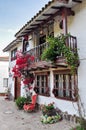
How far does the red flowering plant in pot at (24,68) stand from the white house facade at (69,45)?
2.09ft

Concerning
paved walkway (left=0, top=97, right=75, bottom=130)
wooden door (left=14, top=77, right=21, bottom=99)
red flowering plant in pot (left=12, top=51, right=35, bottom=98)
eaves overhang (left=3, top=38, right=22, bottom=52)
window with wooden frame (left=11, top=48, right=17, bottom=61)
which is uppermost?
eaves overhang (left=3, top=38, right=22, bottom=52)

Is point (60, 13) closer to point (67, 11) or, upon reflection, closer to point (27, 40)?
point (67, 11)

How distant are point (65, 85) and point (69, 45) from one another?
106 inches

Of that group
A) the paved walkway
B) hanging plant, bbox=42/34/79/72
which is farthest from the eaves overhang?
hanging plant, bbox=42/34/79/72

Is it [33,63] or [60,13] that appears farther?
[33,63]

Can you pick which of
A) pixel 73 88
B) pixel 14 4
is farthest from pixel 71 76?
pixel 14 4

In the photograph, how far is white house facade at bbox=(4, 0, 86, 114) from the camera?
33.9 feet

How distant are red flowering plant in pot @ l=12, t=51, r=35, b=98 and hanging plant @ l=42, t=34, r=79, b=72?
11.0ft

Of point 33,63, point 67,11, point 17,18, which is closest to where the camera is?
point 67,11

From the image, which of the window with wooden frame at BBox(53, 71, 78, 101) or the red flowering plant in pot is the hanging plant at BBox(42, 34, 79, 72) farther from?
the red flowering plant in pot

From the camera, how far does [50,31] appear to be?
13906 millimetres

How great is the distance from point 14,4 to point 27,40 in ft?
11.6

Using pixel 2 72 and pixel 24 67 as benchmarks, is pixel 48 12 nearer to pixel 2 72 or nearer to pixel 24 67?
pixel 24 67

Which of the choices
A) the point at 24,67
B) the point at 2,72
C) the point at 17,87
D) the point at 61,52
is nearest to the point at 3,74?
the point at 2,72
